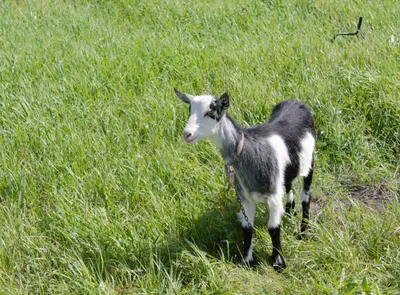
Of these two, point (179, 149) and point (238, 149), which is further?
point (179, 149)

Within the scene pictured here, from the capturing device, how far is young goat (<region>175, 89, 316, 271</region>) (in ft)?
10.2

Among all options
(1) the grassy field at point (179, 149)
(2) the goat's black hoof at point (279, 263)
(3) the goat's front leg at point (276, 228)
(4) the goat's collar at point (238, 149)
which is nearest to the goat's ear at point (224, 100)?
(4) the goat's collar at point (238, 149)

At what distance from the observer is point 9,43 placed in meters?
6.26

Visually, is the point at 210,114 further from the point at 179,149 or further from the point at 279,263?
the point at 179,149

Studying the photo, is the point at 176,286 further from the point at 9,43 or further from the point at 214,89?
the point at 9,43

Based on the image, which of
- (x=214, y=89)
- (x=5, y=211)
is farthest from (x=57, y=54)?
(x=5, y=211)

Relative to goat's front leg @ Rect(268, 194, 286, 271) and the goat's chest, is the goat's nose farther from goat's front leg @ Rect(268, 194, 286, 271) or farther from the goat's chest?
goat's front leg @ Rect(268, 194, 286, 271)

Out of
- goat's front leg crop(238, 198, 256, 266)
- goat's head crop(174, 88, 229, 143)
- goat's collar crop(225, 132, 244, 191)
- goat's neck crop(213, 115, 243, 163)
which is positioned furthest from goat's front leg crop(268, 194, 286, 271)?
goat's head crop(174, 88, 229, 143)

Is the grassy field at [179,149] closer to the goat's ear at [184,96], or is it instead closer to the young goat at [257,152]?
the young goat at [257,152]

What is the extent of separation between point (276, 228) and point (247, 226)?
194mm

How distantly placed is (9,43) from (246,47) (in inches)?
108

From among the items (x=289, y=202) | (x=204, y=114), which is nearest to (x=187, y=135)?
(x=204, y=114)

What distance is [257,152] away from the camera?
3.36m

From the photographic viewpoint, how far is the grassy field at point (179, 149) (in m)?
3.38
